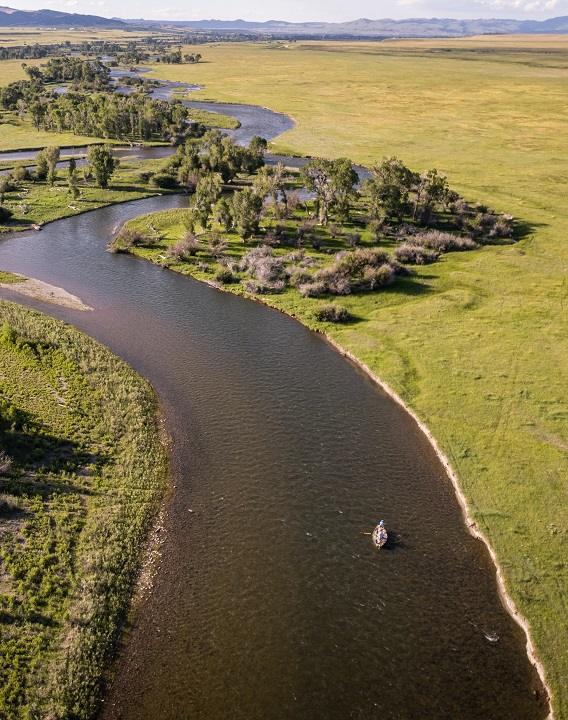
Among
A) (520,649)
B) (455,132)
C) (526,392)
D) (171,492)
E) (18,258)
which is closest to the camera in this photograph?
(520,649)

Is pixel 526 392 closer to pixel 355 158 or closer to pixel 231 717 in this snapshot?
pixel 231 717

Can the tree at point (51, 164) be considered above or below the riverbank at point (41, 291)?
above

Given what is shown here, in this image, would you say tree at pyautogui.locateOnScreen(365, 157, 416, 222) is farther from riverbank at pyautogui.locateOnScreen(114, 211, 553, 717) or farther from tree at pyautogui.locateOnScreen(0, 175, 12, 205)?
tree at pyautogui.locateOnScreen(0, 175, 12, 205)

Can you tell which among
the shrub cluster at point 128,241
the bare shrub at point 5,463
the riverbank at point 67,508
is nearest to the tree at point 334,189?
the shrub cluster at point 128,241

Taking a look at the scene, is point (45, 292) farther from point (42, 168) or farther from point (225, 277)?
point (42, 168)

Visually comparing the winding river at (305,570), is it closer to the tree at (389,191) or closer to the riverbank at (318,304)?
the riverbank at (318,304)

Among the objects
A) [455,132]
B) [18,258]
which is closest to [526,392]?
[18,258]
